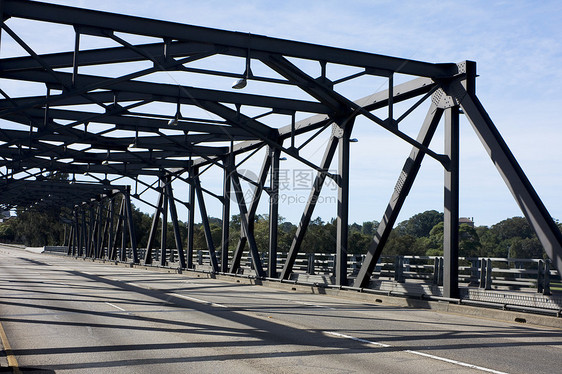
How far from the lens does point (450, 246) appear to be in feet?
55.2

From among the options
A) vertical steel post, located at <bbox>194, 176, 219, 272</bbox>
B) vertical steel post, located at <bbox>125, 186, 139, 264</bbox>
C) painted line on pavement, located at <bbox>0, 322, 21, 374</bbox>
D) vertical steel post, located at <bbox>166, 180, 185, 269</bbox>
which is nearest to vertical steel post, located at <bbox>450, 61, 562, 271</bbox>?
painted line on pavement, located at <bbox>0, 322, 21, 374</bbox>

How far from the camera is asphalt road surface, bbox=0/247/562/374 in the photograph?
7961 mm

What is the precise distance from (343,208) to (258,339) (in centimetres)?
1210

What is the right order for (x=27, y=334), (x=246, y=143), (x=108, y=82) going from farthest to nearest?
1. (x=246, y=143)
2. (x=108, y=82)
3. (x=27, y=334)

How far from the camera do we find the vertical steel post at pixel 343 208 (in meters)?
21.5

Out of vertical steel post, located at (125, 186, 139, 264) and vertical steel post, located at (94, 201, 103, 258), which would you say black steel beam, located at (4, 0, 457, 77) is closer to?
vertical steel post, located at (125, 186, 139, 264)

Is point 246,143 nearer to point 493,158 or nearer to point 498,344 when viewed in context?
point 493,158

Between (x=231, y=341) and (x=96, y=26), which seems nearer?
(x=231, y=341)

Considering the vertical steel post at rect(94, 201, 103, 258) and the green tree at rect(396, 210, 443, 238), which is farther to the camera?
the green tree at rect(396, 210, 443, 238)

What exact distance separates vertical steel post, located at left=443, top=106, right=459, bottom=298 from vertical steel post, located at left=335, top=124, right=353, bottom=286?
5.05 meters

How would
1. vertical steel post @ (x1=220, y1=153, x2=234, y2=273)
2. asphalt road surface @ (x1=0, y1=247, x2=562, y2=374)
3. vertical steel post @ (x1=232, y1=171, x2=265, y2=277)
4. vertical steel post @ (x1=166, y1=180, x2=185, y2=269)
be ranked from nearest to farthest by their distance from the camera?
asphalt road surface @ (x1=0, y1=247, x2=562, y2=374) → vertical steel post @ (x1=232, y1=171, x2=265, y2=277) → vertical steel post @ (x1=220, y1=153, x2=234, y2=273) → vertical steel post @ (x1=166, y1=180, x2=185, y2=269)

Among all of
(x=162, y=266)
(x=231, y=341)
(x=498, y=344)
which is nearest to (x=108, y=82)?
(x=231, y=341)

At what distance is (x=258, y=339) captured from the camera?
10.2 m

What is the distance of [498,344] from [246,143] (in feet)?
69.6
